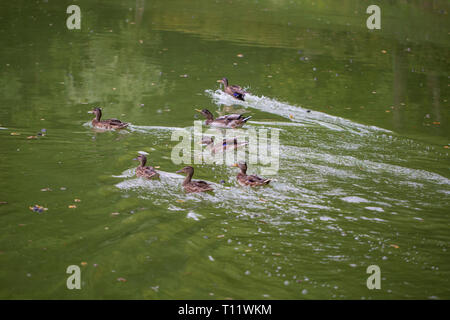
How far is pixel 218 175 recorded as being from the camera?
396 inches

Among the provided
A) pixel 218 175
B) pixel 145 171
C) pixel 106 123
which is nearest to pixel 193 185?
pixel 145 171

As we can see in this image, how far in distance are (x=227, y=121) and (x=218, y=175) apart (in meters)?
2.86

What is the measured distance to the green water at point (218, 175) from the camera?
22.5 ft

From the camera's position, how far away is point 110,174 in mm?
9641

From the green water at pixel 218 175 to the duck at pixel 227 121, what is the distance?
1.15 feet

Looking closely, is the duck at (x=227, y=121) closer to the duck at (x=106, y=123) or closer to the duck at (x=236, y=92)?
the duck at (x=106, y=123)

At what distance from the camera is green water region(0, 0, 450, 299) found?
6871 millimetres

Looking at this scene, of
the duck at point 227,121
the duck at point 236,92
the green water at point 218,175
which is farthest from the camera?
the duck at point 236,92

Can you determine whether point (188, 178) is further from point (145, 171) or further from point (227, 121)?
point (227, 121)
